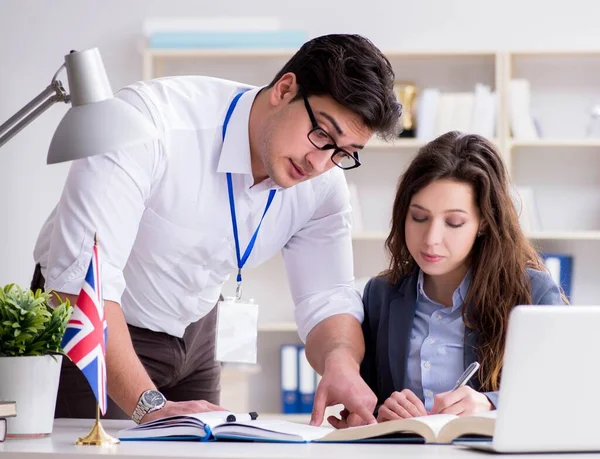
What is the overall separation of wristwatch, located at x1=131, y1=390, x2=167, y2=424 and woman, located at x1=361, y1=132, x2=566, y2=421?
61cm

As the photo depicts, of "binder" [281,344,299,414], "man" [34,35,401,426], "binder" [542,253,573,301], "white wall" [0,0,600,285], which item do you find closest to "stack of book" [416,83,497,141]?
"white wall" [0,0,600,285]

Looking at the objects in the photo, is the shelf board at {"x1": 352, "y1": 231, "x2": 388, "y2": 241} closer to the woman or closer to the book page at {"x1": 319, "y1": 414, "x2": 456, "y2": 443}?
the woman

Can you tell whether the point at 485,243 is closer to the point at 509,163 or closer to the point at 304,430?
the point at 304,430

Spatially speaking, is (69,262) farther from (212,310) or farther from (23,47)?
(23,47)

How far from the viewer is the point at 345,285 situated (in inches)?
84.4

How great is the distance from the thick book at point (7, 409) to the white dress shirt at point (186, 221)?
349mm

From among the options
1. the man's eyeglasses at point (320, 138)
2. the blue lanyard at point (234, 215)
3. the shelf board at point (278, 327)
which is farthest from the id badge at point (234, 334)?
the shelf board at point (278, 327)

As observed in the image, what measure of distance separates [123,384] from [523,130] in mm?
2863

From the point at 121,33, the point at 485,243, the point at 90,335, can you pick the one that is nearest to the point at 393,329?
the point at 485,243

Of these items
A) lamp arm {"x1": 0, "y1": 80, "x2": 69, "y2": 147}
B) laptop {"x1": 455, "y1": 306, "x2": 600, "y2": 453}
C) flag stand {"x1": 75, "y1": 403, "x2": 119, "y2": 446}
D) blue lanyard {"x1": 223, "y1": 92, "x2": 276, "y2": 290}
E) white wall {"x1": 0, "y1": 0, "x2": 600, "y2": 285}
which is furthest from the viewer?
white wall {"x1": 0, "y1": 0, "x2": 600, "y2": 285}

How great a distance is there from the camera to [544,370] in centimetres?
117

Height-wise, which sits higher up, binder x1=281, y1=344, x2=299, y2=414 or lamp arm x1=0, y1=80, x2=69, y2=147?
lamp arm x1=0, y1=80, x2=69, y2=147

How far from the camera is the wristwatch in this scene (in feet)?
5.12

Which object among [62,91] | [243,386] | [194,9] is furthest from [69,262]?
[194,9]
